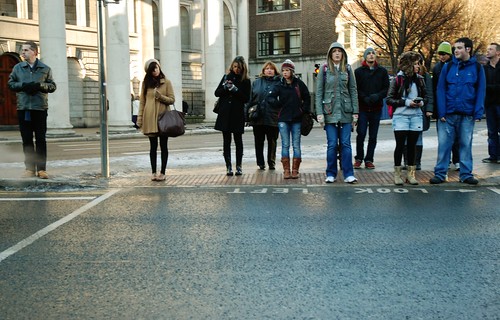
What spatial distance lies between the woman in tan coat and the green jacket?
1.52 meters

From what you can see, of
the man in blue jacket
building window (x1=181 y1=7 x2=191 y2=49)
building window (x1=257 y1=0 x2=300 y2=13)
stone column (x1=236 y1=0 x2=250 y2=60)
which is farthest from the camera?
building window (x1=257 y1=0 x2=300 y2=13)

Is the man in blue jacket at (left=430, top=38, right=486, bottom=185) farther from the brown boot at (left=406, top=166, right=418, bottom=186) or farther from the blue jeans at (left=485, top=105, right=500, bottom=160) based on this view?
the blue jeans at (left=485, top=105, right=500, bottom=160)

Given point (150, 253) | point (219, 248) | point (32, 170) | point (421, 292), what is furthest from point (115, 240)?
point (32, 170)

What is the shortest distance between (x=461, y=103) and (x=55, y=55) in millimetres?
19727

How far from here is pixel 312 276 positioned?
4.83 meters

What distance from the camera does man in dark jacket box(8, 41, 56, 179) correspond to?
418 inches

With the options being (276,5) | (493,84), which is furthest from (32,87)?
(276,5)

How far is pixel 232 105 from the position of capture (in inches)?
448

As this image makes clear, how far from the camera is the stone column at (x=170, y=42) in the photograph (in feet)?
107

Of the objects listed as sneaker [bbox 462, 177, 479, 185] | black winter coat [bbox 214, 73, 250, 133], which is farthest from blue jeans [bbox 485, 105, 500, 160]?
black winter coat [bbox 214, 73, 250, 133]

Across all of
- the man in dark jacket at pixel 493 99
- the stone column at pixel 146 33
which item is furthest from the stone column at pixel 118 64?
the man in dark jacket at pixel 493 99

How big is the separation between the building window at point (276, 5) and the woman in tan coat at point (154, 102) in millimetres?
48270

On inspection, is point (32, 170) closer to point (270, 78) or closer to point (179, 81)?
point (270, 78)

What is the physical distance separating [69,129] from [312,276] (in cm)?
2340
